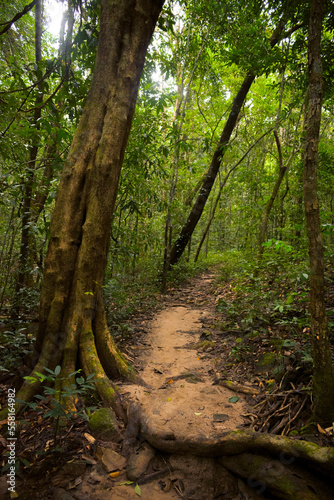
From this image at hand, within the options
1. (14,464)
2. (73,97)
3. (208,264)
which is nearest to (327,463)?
(14,464)

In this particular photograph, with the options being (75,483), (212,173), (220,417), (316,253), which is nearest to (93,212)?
(316,253)

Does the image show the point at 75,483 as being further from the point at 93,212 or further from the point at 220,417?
the point at 93,212

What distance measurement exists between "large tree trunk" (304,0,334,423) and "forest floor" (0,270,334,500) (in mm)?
302

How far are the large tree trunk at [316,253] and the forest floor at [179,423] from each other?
0.30 m

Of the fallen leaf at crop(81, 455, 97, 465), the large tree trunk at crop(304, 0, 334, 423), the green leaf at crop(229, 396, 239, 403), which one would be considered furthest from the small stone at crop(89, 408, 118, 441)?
Answer: the large tree trunk at crop(304, 0, 334, 423)

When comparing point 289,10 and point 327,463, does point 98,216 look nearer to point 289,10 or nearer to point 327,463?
point 327,463

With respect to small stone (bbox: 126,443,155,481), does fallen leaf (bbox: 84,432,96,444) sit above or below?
above

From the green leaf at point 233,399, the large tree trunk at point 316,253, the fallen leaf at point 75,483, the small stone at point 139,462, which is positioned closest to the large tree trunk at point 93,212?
the small stone at point 139,462

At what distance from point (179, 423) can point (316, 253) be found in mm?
2190

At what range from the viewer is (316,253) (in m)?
2.39

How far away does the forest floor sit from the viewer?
2.06m

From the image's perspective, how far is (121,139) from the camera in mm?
3500

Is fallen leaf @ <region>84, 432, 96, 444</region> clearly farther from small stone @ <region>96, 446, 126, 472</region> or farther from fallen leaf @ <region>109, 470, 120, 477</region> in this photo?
fallen leaf @ <region>109, 470, 120, 477</region>

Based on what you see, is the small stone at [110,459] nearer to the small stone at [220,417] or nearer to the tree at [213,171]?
the small stone at [220,417]
